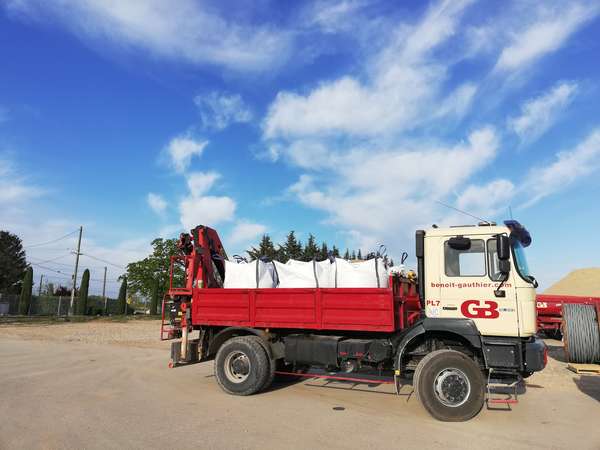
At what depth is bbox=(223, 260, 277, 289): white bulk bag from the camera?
26.7ft

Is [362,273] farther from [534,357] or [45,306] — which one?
[45,306]

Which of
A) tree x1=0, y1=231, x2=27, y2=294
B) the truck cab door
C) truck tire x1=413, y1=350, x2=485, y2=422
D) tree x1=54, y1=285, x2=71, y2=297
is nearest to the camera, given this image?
truck tire x1=413, y1=350, x2=485, y2=422

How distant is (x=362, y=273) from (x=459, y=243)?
170cm

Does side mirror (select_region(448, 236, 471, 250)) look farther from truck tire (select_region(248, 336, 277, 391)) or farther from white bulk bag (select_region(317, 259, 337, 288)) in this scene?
truck tire (select_region(248, 336, 277, 391))

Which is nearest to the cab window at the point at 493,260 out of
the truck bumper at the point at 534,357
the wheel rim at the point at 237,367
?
the truck bumper at the point at 534,357

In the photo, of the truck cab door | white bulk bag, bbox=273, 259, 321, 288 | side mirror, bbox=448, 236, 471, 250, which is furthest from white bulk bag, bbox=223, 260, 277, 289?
side mirror, bbox=448, 236, 471, 250

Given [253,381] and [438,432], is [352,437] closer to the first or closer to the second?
[438,432]

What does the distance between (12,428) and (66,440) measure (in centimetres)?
102

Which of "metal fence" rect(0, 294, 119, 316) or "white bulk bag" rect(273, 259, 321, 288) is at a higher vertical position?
"white bulk bag" rect(273, 259, 321, 288)

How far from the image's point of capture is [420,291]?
6.94m

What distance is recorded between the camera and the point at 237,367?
25.9ft

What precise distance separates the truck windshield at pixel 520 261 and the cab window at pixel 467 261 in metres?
0.47

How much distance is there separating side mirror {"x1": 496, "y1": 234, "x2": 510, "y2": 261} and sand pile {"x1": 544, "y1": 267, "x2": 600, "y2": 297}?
186 ft

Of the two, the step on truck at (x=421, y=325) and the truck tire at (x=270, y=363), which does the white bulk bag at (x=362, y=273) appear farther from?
the truck tire at (x=270, y=363)
